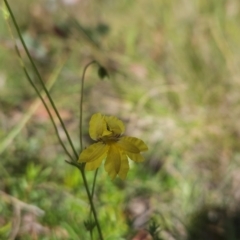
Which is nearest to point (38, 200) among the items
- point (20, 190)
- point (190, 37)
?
point (20, 190)

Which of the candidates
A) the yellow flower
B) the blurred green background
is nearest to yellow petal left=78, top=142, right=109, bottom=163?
→ the yellow flower

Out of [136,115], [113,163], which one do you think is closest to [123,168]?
[113,163]

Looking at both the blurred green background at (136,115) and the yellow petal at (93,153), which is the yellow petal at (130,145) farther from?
the blurred green background at (136,115)

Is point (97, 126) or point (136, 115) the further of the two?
point (136, 115)

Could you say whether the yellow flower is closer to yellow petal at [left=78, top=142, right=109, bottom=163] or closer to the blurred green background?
yellow petal at [left=78, top=142, right=109, bottom=163]

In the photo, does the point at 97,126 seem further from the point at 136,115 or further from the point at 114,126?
the point at 136,115

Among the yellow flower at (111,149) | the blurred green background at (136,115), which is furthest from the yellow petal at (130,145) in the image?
the blurred green background at (136,115)

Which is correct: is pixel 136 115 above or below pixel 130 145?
above
